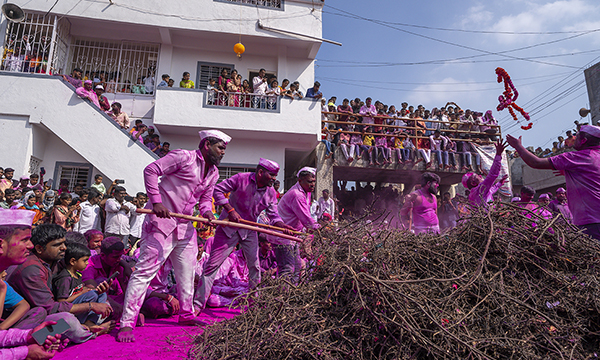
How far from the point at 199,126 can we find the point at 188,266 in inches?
336

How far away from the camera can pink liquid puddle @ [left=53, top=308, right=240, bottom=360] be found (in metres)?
2.79

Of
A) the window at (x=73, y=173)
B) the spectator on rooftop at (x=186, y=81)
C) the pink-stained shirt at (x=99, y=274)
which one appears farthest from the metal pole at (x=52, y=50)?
the pink-stained shirt at (x=99, y=274)

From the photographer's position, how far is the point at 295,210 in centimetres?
469

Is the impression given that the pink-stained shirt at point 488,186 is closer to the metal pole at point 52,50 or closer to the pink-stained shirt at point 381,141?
the pink-stained shirt at point 381,141

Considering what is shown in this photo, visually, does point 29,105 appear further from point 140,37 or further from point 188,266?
point 188,266

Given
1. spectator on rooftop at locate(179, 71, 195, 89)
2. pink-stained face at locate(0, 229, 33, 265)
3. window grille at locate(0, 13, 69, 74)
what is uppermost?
window grille at locate(0, 13, 69, 74)

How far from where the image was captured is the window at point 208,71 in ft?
45.8

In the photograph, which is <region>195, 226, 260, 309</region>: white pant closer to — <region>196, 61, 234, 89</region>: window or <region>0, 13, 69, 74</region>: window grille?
<region>0, 13, 69, 74</region>: window grille

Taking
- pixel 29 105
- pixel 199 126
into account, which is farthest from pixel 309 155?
pixel 29 105

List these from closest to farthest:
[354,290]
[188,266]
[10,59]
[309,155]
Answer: [354,290] → [188,266] → [10,59] → [309,155]

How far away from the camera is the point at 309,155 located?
13547 mm

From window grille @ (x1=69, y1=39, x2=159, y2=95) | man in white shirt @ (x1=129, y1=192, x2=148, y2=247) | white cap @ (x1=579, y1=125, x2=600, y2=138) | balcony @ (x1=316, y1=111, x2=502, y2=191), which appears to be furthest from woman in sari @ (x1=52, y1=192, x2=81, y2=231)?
white cap @ (x1=579, y1=125, x2=600, y2=138)

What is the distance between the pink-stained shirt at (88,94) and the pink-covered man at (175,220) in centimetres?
873

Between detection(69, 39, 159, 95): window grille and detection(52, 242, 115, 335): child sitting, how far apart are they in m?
10.8
